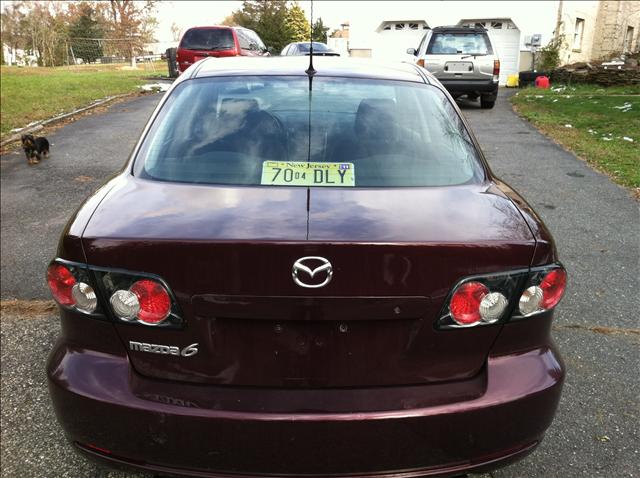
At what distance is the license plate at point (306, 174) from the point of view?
2.13 metres

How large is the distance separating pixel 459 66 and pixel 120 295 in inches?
531

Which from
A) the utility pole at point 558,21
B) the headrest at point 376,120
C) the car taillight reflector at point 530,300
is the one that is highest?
the utility pole at point 558,21

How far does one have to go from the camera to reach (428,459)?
5.84 feet

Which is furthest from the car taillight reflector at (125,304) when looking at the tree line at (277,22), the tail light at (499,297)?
the tree line at (277,22)

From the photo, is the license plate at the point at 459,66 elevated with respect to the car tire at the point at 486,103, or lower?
elevated

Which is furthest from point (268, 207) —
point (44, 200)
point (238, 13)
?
point (238, 13)

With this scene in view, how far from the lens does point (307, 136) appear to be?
2.46 metres

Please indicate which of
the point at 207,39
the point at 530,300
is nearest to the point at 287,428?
the point at 530,300

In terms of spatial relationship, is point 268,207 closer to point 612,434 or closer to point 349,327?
point 349,327

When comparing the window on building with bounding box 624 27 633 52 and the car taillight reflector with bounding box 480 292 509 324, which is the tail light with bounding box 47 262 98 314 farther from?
the window on building with bounding box 624 27 633 52

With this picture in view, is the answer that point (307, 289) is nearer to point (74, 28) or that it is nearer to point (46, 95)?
point (46, 95)

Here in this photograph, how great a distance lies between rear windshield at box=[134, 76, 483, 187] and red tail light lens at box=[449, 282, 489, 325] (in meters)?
0.60

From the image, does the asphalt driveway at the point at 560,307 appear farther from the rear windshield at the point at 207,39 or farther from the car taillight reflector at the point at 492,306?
the rear windshield at the point at 207,39

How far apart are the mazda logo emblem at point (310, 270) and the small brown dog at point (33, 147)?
7.73 m
